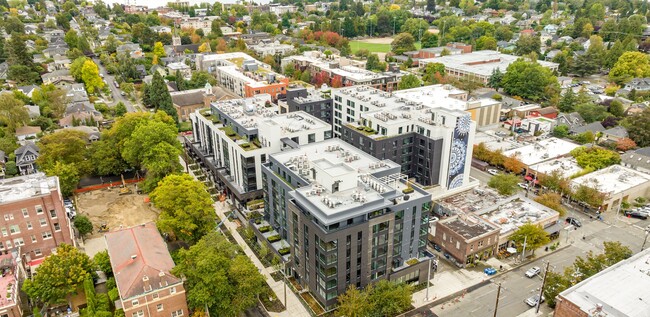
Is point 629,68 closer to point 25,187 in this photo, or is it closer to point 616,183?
point 616,183

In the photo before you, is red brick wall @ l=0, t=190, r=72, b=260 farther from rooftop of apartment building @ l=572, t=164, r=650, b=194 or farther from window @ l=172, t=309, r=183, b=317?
rooftop of apartment building @ l=572, t=164, r=650, b=194

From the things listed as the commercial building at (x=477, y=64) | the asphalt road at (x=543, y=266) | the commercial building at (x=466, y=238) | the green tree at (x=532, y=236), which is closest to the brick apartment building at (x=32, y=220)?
the asphalt road at (x=543, y=266)

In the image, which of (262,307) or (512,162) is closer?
(262,307)

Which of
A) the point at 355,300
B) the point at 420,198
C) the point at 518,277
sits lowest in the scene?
the point at 518,277

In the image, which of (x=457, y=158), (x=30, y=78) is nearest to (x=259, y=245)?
(x=457, y=158)

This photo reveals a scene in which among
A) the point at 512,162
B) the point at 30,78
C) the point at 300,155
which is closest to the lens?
the point at 300,155

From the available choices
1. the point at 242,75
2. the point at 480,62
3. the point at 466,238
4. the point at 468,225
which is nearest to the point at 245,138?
the point at 468,225

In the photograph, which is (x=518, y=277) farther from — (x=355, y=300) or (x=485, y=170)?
(x=485, y=170)

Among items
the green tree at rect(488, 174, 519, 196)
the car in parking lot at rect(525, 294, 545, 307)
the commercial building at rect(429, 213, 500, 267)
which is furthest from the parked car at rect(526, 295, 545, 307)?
the green tree at rect(488, 174, 519, 196)
